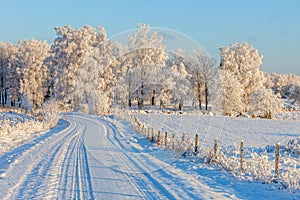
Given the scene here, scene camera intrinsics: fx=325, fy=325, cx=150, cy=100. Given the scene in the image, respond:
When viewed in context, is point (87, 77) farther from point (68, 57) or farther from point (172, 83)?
point (172, 83)

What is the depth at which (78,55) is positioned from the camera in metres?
49.8

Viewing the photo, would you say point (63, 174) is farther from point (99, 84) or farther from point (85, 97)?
point (85, 97)

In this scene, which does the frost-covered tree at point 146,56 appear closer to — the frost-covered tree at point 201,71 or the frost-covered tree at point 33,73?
the frost-covered tree at point 201,71

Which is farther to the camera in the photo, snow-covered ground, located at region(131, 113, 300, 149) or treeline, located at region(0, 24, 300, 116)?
treeline, located at region(0, 24, 300, 116)

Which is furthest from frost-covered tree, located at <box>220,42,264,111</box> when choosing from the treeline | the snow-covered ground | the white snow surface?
the white snow surface

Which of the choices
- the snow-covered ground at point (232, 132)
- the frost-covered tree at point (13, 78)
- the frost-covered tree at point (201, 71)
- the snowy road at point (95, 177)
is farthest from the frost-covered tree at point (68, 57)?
the snowy road at point (95, 177)

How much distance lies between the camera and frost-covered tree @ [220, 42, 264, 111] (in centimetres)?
5341

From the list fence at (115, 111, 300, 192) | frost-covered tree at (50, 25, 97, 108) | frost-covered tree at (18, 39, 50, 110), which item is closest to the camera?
fence at (115, 111, 300, 192)

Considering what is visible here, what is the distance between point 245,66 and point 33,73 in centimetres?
3555

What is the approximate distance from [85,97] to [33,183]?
36.3m

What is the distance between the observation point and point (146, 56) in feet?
56.7

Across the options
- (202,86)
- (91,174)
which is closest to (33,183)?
(91,174)

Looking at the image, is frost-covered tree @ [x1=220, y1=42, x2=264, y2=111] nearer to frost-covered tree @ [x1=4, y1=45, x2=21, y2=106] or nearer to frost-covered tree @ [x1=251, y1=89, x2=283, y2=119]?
frost-covered tree @ [x1=251, y1=89, x2=283, y2=119]

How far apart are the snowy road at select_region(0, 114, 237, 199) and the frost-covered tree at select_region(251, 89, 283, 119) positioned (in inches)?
1527
